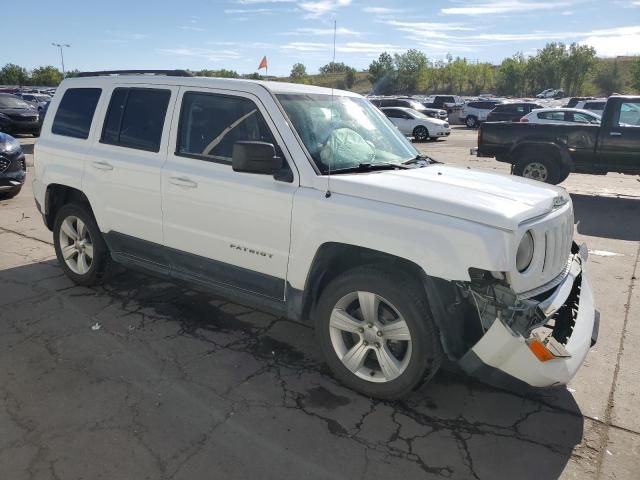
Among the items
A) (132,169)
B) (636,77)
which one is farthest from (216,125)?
(636,77)

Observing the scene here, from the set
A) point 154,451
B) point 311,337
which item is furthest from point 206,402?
point 311,337

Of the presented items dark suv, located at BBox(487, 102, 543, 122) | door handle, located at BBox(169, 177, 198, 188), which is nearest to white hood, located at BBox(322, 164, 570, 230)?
door handle, located at BBox(169, 177, 198, 188)

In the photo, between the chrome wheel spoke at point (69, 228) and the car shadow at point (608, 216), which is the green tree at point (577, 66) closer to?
the car shadow at point (608, 216)

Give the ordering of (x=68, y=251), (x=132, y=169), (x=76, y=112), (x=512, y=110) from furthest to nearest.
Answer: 1. (x=512, y=110)
2. (x=68, y=251)
3. (x=76, y=112)
4. (x=132, y=169)

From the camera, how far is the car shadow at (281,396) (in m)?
2.86

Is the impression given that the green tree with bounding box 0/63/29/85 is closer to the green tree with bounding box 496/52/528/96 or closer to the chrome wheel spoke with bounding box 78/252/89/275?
the green tree with bounding box 496/52/528/96

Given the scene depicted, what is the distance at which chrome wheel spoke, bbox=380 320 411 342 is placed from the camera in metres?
3.13

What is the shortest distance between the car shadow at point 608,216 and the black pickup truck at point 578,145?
2.22 ft

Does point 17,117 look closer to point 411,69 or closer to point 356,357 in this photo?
point 356,357

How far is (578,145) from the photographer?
35.5 ft

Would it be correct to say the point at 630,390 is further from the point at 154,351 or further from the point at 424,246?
the point at 154,351

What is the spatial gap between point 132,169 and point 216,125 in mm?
921

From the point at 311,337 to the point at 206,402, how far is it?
1193 mm

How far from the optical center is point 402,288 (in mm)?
3086
